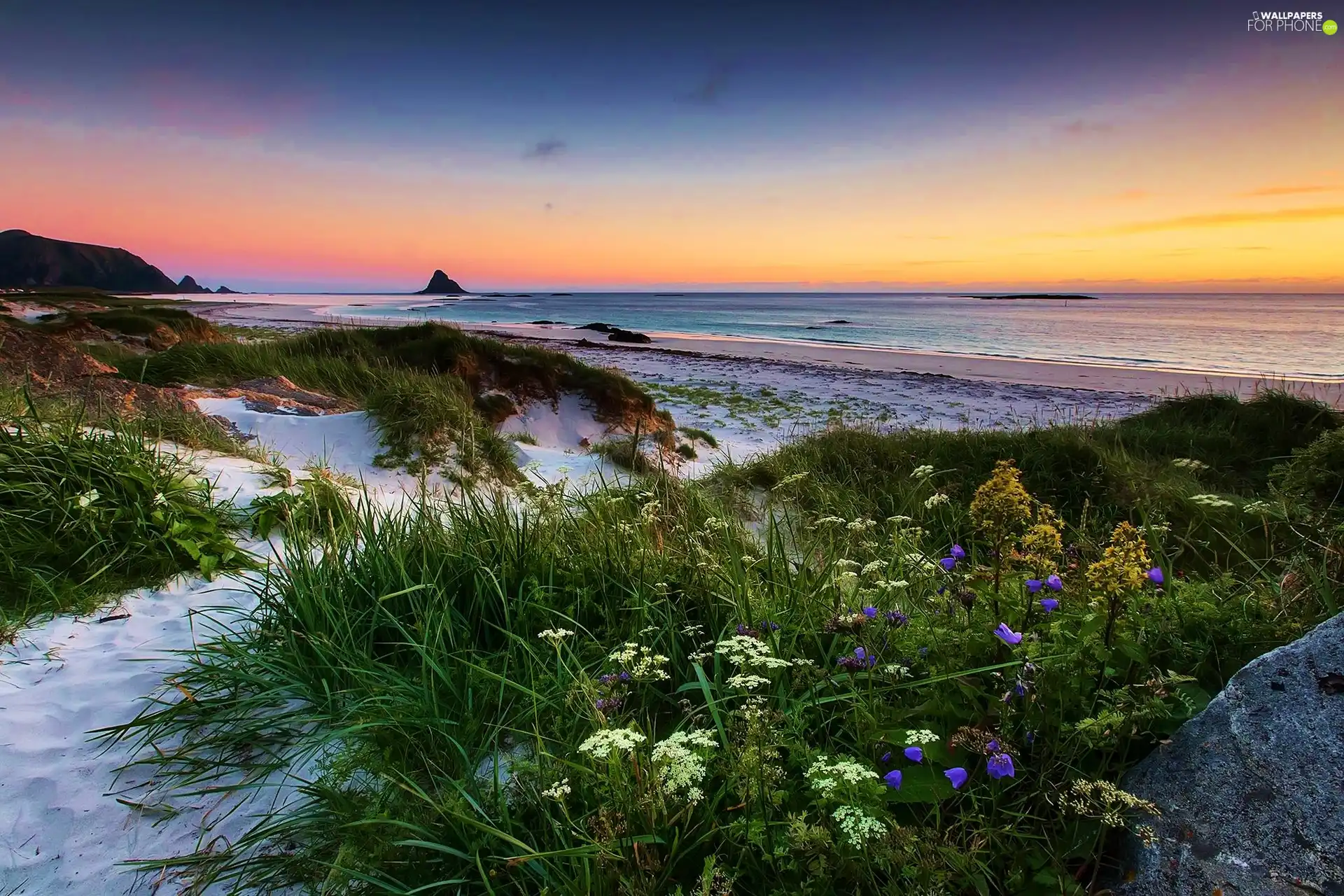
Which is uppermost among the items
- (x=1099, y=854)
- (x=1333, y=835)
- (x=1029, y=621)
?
(x=1029, y=621)

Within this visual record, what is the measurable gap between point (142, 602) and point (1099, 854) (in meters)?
4.80

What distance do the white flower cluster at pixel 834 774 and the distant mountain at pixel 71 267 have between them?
336 feet

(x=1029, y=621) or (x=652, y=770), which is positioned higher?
(x=1029, y=621)

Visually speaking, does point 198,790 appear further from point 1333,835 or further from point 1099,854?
point 1333,835

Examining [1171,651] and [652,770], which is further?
[1171,651]

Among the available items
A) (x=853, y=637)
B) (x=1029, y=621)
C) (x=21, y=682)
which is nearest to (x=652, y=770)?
(x=853, y=637)

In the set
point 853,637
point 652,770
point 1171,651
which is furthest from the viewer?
point 853,637

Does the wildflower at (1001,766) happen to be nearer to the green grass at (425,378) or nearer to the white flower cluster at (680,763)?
the white flower cluster at (680,763)

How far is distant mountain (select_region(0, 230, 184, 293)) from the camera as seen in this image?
76688 mm

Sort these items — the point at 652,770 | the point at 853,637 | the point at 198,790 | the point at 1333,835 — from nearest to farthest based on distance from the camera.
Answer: the point at 1333,835 → the point at 652,770 → the point at 198,790 → the point at 853,637

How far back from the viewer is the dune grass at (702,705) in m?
1.62

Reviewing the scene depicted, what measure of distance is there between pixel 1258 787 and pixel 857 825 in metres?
1.09

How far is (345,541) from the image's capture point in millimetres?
3533

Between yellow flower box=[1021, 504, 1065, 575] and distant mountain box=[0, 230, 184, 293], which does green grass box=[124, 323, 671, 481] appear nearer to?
yellow flower box=[1021, 504, 1065, 575]
